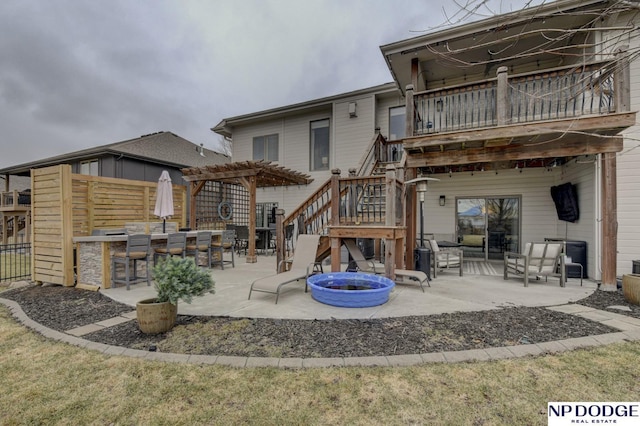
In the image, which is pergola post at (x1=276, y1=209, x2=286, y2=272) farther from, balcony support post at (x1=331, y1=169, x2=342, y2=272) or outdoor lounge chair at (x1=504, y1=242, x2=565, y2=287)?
outdoor lounge chair at (x1=504, y1=242, x2=565, y2=287)

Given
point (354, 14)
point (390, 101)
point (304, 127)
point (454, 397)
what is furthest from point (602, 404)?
point (304, 127)

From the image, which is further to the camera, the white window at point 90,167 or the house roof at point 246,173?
the white window at point 90,167

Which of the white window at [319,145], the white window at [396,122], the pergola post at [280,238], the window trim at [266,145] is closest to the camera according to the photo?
the pergola post at [280,238]

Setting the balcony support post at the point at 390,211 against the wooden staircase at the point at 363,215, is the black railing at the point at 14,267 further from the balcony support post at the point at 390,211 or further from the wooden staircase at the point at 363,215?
the balcony support post at the point at 390,211

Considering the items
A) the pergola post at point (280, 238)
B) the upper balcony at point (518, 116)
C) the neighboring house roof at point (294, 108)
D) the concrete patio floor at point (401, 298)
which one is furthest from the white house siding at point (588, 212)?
the pergola post at point (280, 238)

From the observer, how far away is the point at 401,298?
5.00m

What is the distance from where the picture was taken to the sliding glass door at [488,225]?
880cm

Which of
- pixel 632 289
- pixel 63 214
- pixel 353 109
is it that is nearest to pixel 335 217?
pixel 632 289

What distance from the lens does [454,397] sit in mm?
2271

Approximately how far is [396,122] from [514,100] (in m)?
4.77

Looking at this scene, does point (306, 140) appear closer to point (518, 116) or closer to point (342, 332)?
point (518, 116)

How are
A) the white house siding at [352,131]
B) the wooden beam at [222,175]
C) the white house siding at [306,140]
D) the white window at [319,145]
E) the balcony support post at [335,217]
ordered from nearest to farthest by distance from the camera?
the balcony support post at [335,217], the wooden beam at [222,175], the white house siding at [352,131], the white house siding at [306,140], the white window at [319,145]

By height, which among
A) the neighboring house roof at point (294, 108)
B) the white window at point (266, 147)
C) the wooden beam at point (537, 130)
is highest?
the neighboring house roof at point (294, 108)

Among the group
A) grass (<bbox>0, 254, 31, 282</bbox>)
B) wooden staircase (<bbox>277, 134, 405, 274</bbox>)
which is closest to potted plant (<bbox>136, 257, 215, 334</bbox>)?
wooden staircase (<bbox>277, 134, 405, 274</bbox>)
